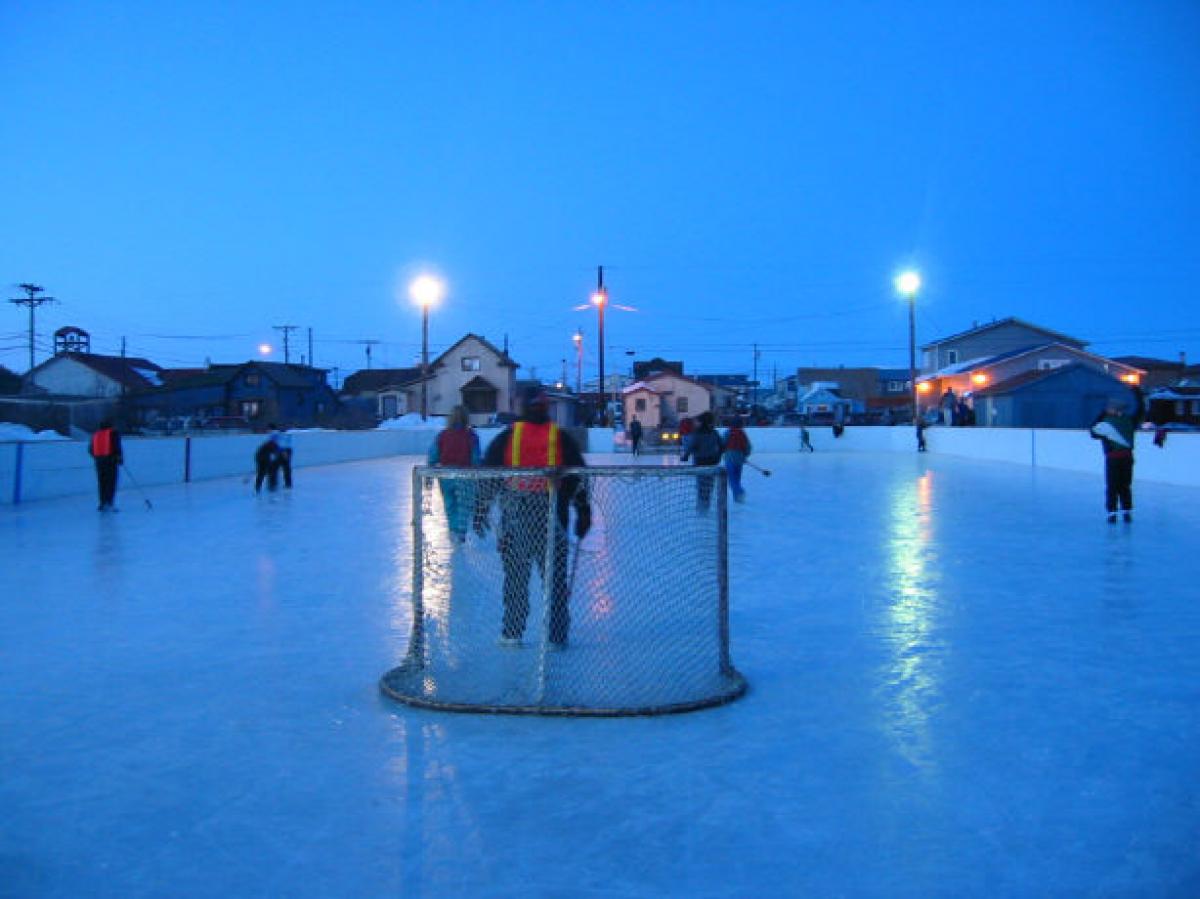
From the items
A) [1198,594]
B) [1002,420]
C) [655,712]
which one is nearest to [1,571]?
[655,712]

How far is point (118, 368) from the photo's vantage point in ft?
237

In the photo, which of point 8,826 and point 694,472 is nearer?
point 8,826

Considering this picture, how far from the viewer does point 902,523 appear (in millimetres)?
13586

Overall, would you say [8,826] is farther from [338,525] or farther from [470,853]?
[338,525]

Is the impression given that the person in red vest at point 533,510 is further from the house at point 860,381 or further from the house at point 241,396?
the house at point 860,381

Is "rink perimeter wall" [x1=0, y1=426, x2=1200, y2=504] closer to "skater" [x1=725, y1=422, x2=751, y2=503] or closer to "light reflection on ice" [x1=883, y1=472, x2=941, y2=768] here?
"skater" [x1=725, y1=422, x2=751, y2=503]

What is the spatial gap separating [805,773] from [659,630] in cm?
262

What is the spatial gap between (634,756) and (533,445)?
2295 millimetres

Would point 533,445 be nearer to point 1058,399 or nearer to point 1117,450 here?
point 1117,450

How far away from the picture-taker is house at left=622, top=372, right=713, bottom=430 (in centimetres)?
7181

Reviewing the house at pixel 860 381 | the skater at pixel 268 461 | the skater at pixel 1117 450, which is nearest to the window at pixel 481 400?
the house at pixel 860 381

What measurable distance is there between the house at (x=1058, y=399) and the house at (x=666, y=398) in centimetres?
2951

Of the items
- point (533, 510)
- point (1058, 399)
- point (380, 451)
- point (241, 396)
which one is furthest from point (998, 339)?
point (533, 510)

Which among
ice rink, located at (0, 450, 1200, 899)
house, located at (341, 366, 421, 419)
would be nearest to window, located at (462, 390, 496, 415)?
house, located at (341, 366, 421, 419)
